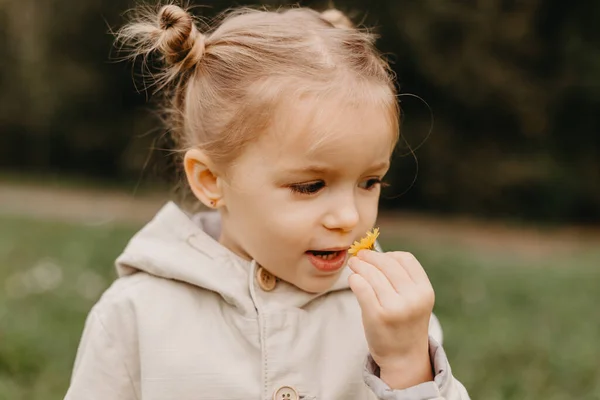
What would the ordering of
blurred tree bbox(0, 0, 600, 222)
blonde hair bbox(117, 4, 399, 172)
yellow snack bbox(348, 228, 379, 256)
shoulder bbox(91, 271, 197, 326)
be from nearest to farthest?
yellow snack bbox(348, 228, 379, 256) → blonde hair bbox(117, 4, 399, 172) → shoulder bbox(91, 271, 197, 326) → blurred tree bbox(0, 0, 600, 222)

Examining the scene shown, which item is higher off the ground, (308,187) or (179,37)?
(179,37)

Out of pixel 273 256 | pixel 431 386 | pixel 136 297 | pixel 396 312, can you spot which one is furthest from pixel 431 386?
pixel 136 297

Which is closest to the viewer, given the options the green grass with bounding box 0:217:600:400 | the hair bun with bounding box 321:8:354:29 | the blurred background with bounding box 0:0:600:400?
the hair bun with bounding box 321:8:354:29

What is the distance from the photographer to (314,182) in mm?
1970

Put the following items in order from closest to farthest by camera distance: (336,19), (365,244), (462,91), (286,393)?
(365,244) < (286,393) < (336,19) < (462,91)

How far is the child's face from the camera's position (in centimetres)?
193

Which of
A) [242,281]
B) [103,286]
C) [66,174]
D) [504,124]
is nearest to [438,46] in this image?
[504,124]

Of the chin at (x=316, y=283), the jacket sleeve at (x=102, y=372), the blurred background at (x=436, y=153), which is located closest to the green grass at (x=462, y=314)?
the blurred background at (x=436, y=153)

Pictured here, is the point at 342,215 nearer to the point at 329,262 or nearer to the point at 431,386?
the point at 329,262

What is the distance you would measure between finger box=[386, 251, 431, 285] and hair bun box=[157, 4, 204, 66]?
30.6 inches

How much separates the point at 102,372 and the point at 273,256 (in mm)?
505

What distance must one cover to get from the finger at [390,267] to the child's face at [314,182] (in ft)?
0.31

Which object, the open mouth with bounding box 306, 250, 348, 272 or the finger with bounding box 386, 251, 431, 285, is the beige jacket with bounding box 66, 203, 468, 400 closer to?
the open mouth with bounding box 306, 250, 348, 272

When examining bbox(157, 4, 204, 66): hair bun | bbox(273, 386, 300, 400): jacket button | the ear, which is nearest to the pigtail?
bbox(157, 4, 204, 66): hair bun
